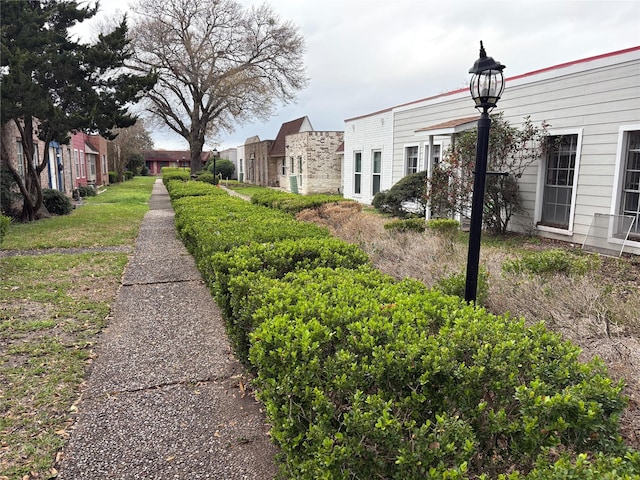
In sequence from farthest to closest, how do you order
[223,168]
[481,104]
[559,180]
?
[223,168]
[559,180]
[481,104]

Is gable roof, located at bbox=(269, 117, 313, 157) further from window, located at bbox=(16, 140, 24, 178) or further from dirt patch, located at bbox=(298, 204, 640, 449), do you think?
dirt patch, located at bbox=(298, 204, 640, 449)

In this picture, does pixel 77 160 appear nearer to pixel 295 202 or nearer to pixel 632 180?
pixel 295 202

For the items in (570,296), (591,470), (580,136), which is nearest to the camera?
(591,470)

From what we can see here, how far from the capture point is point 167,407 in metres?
3.34

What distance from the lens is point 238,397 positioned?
11.5ft

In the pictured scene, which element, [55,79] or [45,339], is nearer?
[45,339]

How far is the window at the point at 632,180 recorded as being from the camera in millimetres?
7520

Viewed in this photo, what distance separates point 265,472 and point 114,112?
12.5 m

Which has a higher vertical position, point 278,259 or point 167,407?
point 278,259

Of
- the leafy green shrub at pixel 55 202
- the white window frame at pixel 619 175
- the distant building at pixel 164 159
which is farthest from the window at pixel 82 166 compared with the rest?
the distant building at pixel 164 159

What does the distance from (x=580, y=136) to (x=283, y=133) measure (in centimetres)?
2676

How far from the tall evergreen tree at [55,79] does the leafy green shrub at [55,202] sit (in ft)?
3.44

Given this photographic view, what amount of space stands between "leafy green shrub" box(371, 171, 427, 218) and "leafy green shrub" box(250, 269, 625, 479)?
10.5m

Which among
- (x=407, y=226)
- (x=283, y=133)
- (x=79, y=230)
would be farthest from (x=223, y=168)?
(x=407, y=226)
